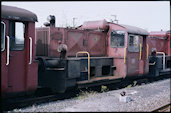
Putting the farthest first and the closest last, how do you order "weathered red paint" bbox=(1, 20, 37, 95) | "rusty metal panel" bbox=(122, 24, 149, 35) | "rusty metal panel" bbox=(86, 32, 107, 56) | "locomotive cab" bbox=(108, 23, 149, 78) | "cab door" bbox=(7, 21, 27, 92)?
"rusty metal panel" bbox=(122, 24, 149, 35) < "locomotive cab" bbox=(108, 23, 149, 78) < "rusty metal panel" bbox=(86, 32, 107, 56) < "cab door" bbox=(7, 21, 27, 92) < "weathered red paint" bbox=(1, 20, 37, 95)

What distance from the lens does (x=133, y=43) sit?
36.9ft

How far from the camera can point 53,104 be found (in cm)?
724

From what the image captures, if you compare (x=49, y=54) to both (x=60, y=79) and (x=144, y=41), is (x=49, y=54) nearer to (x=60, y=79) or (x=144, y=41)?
(x=60, y=79)

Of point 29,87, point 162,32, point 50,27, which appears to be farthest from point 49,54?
point 162,32

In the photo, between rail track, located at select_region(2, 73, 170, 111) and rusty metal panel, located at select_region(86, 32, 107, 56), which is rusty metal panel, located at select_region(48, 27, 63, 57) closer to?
rail track, located at select_region(2, 73, 170, 111)

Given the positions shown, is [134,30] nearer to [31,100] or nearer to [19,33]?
[19,33]

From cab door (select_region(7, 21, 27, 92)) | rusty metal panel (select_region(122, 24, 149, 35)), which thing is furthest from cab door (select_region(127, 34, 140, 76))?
cab door (select_region(7, 21, 27, 92))

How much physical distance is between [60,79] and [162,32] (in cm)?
1069

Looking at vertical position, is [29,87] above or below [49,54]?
below

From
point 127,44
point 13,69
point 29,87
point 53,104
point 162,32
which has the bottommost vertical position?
point 53,104

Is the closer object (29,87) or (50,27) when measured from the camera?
(29,87)

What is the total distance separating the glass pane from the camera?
22.1 feet

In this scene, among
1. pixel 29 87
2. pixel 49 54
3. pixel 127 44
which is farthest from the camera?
pixel 127 44

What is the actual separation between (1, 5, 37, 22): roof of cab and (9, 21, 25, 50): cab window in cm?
20
